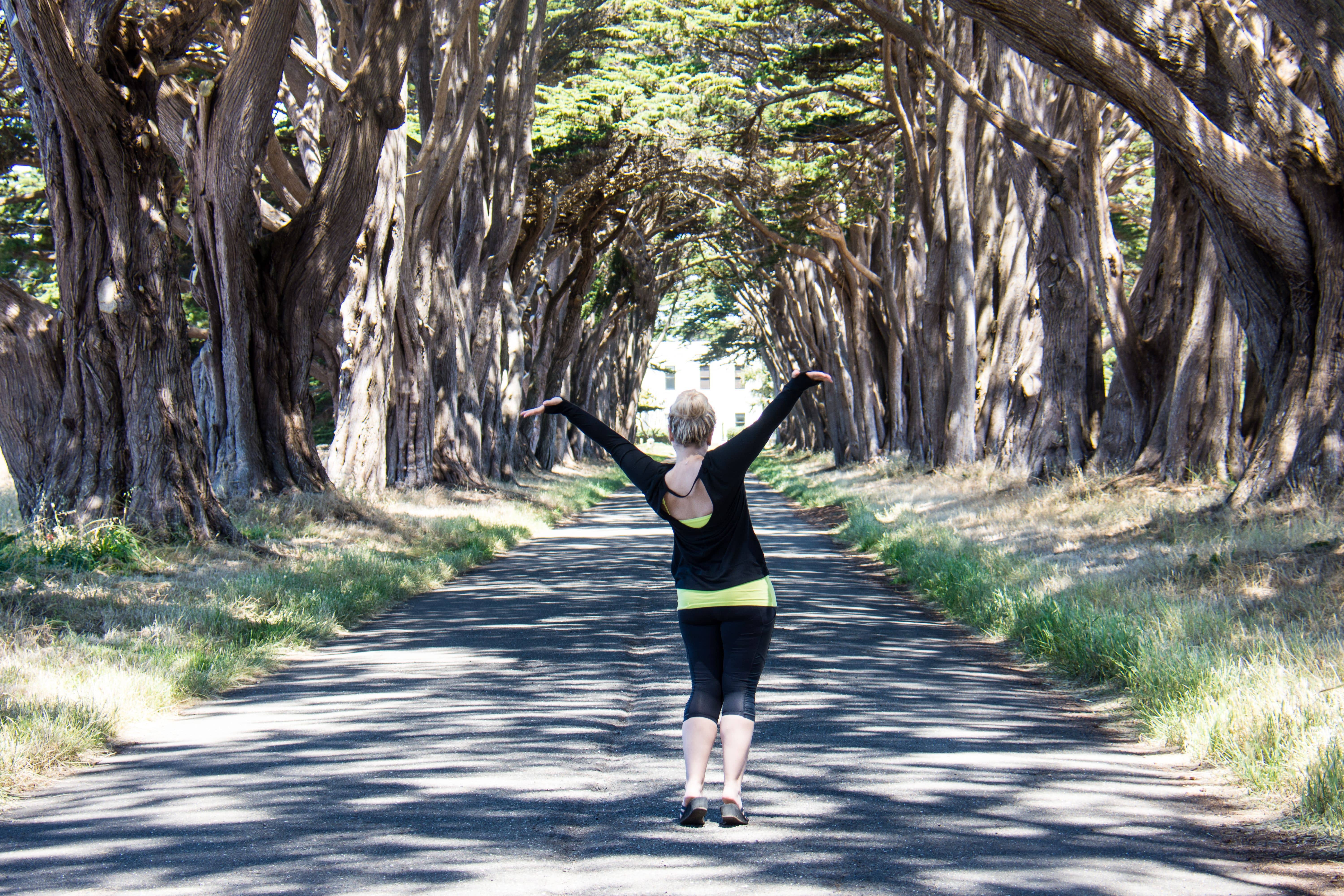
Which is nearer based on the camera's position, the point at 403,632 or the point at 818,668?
the point at 818,668

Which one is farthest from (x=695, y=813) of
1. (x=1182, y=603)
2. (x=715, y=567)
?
(x=1182, y=603)

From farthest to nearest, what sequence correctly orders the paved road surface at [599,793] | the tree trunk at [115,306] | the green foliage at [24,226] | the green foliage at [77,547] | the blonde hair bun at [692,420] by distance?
1. the green foliage at [24,226]
2. the tree trunk at [115,306]
3. the green foliage at [77,547]
4. the blonde hair bun at [692,420]
5. the paved road surface at [599,793]

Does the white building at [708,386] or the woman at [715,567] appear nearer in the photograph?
the woman at [715,567]

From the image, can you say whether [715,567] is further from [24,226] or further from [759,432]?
[24,226]

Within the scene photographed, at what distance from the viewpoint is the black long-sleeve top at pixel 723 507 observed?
16.6ft

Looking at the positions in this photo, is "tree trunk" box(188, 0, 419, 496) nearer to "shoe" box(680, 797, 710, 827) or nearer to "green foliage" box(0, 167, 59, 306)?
"shoe" box(680, 797, 710, 827)

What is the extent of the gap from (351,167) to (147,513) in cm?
463

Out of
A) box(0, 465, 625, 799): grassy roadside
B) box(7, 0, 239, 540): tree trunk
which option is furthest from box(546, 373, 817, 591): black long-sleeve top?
box(7, 0, 239, 540): tree trunk

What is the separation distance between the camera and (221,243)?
13836mm

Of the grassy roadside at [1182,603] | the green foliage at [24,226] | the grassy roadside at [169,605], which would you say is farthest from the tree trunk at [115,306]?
the green foliage at [24,226]

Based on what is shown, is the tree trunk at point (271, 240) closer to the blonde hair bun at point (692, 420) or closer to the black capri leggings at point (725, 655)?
the blonde hair bun at point (692, 420)

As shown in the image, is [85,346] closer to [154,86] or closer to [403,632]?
[154,86]

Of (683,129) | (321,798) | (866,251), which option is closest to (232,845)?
(321,798)

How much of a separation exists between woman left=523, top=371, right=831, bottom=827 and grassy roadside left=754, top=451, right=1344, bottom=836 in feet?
7.03
